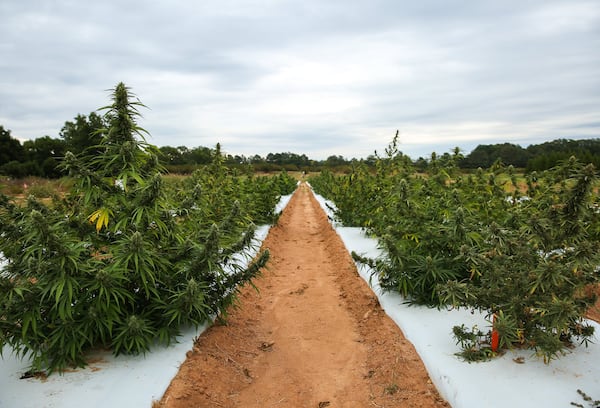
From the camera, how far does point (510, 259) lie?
2.89 meters

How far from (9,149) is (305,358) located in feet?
138

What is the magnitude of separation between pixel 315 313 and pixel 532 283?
292cm

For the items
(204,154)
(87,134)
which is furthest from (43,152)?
(87,134)

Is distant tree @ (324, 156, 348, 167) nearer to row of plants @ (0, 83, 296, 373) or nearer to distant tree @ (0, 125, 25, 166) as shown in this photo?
row of plants @ (0, 83, 296, 373)

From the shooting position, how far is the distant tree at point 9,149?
34125 millimetres

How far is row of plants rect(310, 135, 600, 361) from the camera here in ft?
8.53

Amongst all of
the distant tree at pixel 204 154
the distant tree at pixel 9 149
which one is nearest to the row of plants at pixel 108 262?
the distant tree at pixel 204 154

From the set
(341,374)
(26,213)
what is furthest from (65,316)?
(341,374)

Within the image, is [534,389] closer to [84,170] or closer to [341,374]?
[341,374]

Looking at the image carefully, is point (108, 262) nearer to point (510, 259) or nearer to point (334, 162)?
point (510, 259)

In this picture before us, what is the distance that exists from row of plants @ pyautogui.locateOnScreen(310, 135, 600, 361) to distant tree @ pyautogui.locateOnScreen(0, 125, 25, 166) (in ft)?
131

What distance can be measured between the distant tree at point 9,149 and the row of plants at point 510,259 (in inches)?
1567

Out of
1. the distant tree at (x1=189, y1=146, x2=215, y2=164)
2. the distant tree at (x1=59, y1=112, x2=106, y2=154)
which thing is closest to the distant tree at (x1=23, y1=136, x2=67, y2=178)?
the distant tree at (x1=189, y1=146, x2=215, y2=164)

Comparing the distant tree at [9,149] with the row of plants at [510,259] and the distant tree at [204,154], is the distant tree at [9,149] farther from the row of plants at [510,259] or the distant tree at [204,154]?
the row of plants at [510,259]
